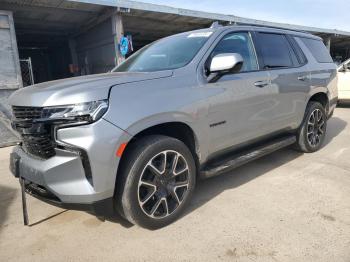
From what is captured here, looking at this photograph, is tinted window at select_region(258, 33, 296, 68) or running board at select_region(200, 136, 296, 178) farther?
tinted window at select_region(258, 33, 296, 68)

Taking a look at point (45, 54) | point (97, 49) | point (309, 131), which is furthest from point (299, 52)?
point (45, 54)

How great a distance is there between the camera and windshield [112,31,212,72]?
3.19m

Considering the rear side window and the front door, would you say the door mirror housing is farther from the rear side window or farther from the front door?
the rear side window

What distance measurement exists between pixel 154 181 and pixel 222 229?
0.77m

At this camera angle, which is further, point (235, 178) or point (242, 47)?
point (235, 178)

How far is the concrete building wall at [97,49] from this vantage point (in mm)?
11414

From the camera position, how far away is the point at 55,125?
234 centimetres

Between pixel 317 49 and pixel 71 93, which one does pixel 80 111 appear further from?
pixel 317 49

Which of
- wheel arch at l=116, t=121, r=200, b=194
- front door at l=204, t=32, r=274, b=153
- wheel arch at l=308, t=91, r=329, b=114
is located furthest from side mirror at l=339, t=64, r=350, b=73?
wheel arch at l=116, t=121, r=200, b=194

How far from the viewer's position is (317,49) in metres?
5.06

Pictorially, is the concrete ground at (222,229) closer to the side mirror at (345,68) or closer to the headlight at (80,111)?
the headlight at (80,111)

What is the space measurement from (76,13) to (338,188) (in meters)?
10.3

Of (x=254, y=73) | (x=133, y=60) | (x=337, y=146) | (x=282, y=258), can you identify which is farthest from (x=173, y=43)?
(x=337, y=146)

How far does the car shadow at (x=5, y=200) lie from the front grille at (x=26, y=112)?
1247 millimetres
